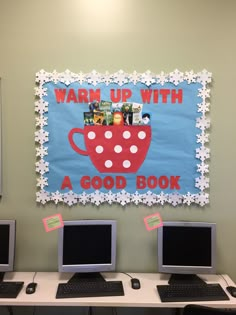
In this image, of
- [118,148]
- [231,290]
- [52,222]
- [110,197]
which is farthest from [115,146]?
[231,290]

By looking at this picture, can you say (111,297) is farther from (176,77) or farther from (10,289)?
(176,77)

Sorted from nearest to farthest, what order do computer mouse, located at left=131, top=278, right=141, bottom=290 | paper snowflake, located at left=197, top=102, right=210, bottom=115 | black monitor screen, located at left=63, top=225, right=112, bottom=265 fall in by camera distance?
1. computer mouse, located at left=131, top=278, right=141, bottom=290
2. black monitor screen, located at left=63, top=225, right=112, bottom=265
3. paper snowflake, located at left=197, top=102, right=210, bottom=115

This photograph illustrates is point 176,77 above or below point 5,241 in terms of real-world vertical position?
above

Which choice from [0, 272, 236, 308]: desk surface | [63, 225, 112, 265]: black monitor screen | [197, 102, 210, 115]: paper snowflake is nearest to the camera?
[0, 272, 236, 308]: desk surface

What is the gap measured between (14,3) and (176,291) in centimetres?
223

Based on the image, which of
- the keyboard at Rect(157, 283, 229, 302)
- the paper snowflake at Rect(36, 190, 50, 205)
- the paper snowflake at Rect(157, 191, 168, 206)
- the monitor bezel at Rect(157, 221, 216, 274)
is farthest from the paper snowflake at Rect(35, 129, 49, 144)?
the keyboard at Rect(157, 283, 229, 302)

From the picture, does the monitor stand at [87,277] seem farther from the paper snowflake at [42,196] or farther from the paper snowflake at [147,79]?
the paper snowflake at [147,79]

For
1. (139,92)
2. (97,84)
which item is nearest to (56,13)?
(97,84)

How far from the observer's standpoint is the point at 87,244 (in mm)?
2004

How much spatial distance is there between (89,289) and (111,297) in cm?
16

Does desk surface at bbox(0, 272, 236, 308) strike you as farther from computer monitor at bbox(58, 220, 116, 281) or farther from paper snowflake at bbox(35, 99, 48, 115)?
paper snowflake at bbox(35, 99, 48, 115)

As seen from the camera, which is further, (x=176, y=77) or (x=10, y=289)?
(x=176, y=77)

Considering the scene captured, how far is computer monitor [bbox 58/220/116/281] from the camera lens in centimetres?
198

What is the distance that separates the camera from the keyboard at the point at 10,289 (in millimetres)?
1780
